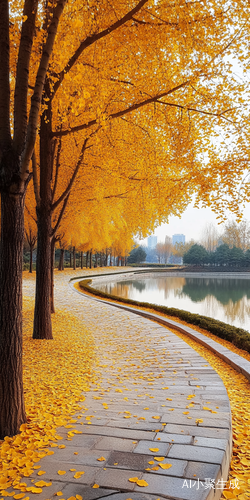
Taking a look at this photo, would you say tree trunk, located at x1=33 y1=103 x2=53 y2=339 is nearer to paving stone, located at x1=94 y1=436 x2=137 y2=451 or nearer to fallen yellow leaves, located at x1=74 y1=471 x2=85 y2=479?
paving stone, located at x1=94 y1=436 x2=137 y2=451

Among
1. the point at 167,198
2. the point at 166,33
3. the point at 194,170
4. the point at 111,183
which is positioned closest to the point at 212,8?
the point at 166,33

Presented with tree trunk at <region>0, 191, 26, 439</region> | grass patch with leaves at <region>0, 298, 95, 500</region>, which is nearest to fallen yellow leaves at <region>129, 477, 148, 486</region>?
grass patch with leaves at <region>0, 298, 95, 500</region>

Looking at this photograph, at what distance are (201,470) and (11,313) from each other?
218 cm

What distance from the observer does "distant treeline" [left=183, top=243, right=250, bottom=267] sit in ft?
186

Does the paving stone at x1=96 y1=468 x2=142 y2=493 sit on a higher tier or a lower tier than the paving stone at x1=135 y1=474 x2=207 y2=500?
lower

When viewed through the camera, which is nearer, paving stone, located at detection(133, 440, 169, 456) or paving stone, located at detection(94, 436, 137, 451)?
paving stone, located at detection(133, 440, 169, 456)

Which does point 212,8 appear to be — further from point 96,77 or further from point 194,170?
point 194,170

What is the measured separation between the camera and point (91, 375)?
482 cm

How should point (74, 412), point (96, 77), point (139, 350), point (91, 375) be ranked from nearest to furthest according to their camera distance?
1. point (74, 412)
2. point (91, 375)
3. point (96, 77)
4. point (139, 350)

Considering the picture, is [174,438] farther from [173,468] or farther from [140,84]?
[140,84]

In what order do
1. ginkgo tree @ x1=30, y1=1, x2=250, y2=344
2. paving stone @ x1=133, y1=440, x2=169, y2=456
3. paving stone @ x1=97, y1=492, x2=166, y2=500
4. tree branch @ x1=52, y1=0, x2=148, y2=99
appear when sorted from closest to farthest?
1. paving stone @ x1=97, y1=492, x2=166, y2=500
2. paving stone @ x1=133, y1=440, x2=169, y2=456
3. tree branch @ x1=52, y1=0, x2=148, y2=99
4. ginkgo tree @ x1=30, y1=1, x2=250, y2=344

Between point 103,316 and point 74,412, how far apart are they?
20.9 feet

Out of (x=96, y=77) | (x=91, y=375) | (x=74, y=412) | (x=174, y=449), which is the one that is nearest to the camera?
(x=174, y=449)

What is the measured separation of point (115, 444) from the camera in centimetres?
275
